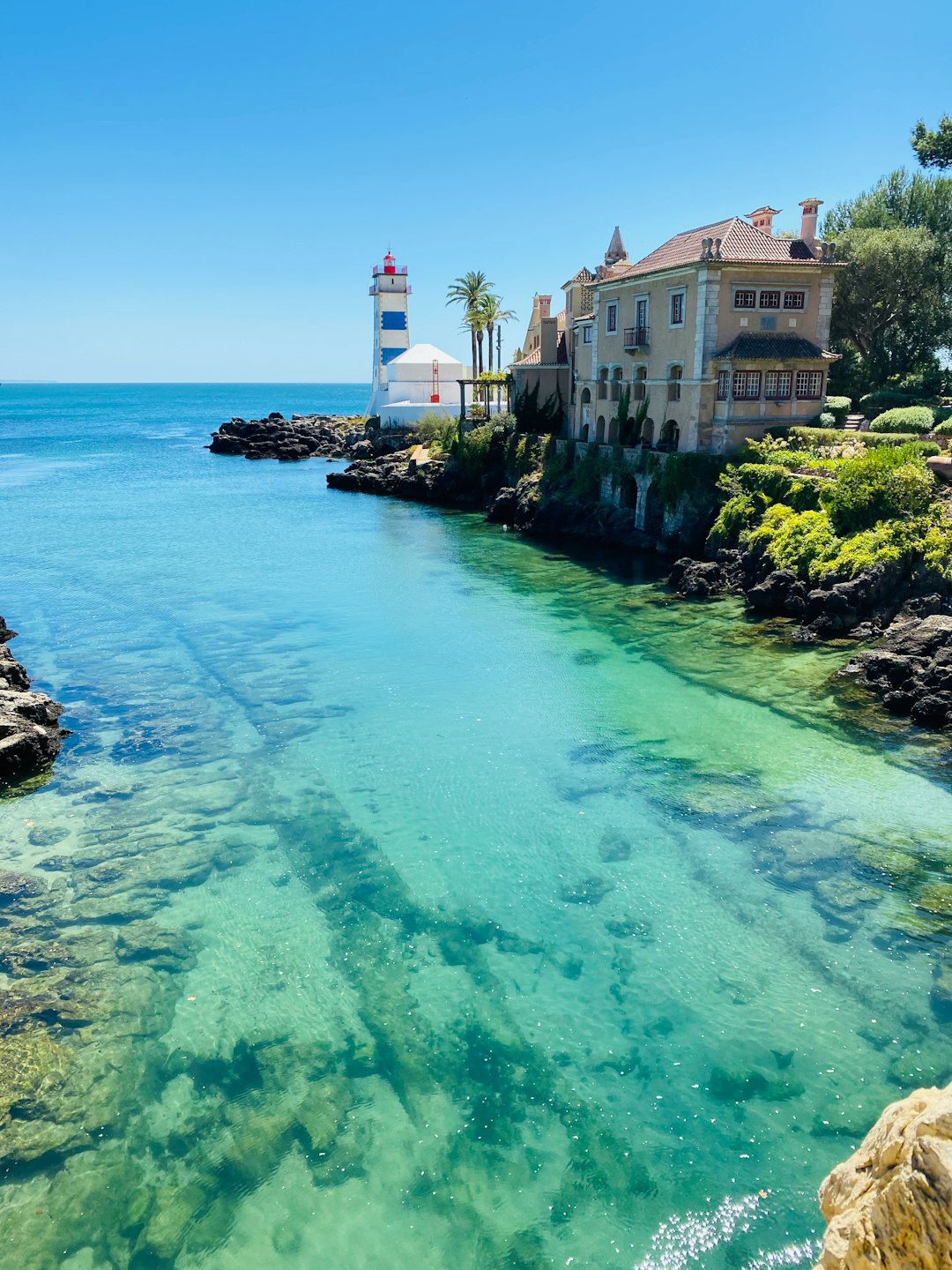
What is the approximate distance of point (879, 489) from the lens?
34406 mm

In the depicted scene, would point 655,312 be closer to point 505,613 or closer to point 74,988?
point 505,613

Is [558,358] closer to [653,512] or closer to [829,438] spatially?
[653,512]

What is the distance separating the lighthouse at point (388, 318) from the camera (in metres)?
96.0

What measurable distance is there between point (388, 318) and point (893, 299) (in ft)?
190

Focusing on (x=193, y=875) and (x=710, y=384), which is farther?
(x=710, y=384)

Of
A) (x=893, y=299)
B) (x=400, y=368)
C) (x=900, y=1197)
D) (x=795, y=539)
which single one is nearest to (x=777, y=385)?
(x=795, y=539)

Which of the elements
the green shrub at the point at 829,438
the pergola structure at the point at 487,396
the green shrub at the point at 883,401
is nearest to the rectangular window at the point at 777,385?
the green shrub at the point at 829,438

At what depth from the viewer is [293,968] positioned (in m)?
15.7

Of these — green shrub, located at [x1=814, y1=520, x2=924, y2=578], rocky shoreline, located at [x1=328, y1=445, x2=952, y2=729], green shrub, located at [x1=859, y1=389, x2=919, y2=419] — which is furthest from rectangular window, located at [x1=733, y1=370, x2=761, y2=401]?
green shrub, located at [x1=814, y1=520, x2=924, y2=578]

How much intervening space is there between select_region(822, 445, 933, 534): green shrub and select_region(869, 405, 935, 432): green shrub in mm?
4424

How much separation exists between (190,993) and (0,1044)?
295 centimetres

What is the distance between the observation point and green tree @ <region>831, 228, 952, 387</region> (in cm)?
5281

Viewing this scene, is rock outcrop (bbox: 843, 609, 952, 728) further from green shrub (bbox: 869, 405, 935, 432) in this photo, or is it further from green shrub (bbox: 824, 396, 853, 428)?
green shrub (bbox: 824, 396, 853, 428)

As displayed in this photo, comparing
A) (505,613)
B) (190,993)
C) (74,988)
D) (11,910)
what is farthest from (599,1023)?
(505,613)
